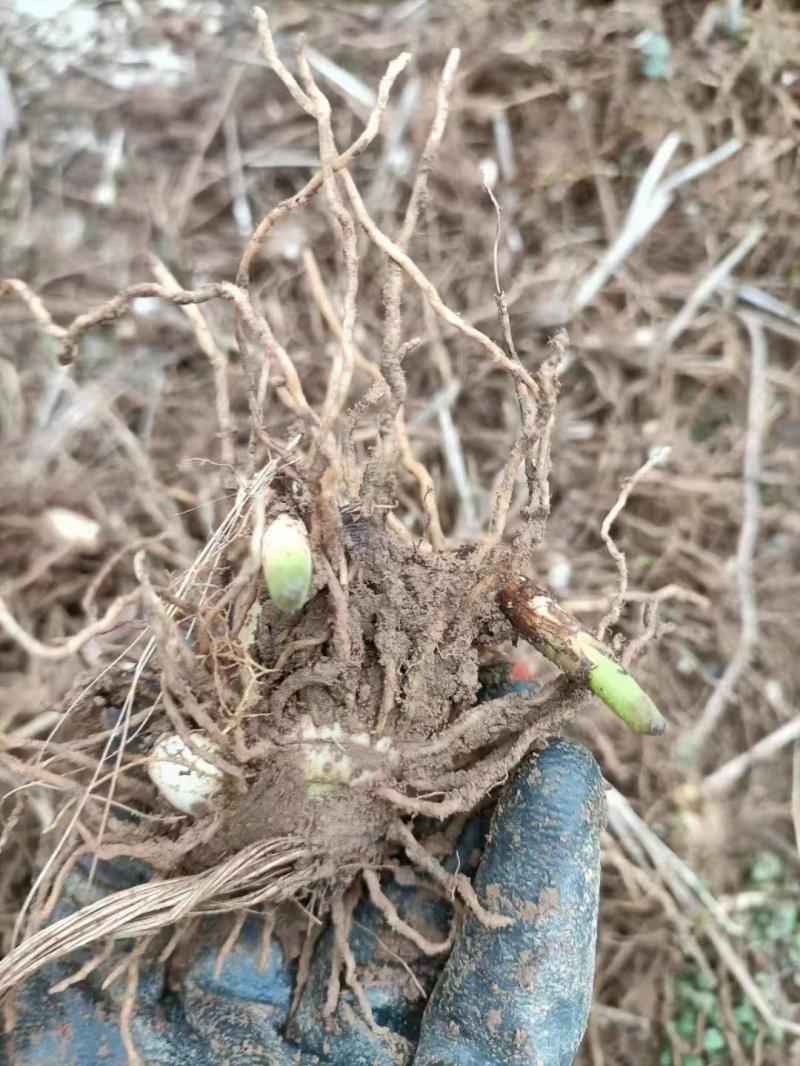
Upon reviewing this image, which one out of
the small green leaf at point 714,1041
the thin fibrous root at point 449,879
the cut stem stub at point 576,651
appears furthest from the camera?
Answer: the small green leaf at point 714,1041

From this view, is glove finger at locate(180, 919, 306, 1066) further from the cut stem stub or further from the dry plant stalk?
the cut stem stub

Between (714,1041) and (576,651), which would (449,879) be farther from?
(714,1041)

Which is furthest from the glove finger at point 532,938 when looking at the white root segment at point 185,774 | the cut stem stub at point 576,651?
the white root segment at point 185,774

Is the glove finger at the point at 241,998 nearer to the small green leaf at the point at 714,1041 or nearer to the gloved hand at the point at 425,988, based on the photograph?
the gloved hand at the point at 425,988

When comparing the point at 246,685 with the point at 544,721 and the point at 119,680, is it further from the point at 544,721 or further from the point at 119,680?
the point at 544,721

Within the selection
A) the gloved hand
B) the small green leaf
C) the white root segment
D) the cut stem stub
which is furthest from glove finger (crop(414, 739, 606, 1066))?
the small green leaf

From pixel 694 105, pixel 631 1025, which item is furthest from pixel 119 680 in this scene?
pixel 694 105

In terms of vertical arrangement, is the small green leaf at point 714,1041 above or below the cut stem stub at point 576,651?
below
